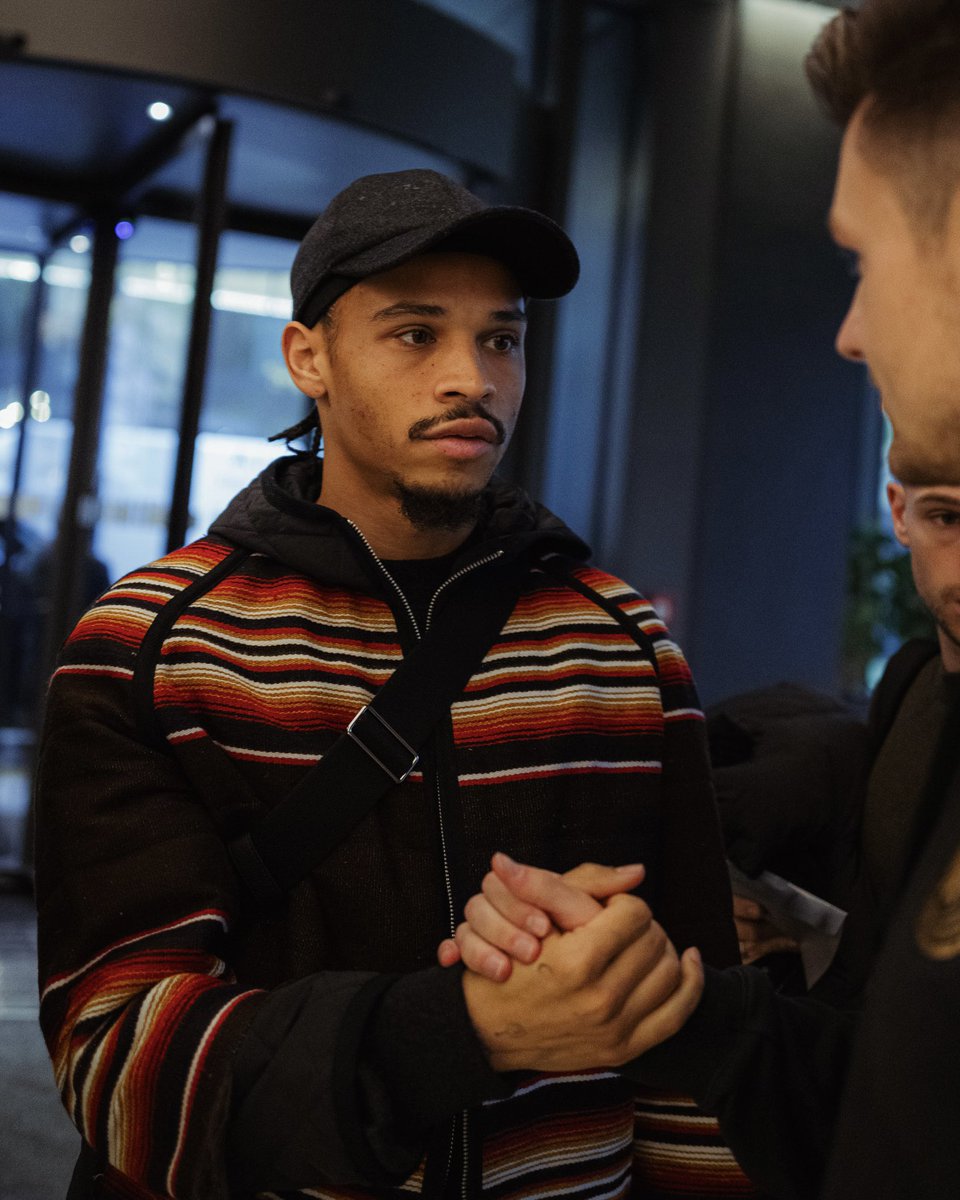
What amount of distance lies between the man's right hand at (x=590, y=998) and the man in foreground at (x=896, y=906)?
2 cm

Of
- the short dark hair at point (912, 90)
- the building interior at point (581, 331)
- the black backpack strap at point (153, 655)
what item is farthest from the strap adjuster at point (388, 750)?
the building interior at point (581, 331)

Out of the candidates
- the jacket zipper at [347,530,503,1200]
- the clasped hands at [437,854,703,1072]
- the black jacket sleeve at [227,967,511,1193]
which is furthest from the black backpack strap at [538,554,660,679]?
the black jacket sleeve at [227,967,511,1193]

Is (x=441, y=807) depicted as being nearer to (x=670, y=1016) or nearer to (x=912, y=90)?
(x=670, y=1016)

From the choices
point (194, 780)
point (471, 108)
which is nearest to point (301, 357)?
point (194, 780)

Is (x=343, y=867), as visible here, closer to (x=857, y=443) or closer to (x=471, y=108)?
(x=471, y=108)

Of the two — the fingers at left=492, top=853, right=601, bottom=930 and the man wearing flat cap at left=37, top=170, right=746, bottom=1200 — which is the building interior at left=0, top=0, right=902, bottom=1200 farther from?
the fingers at left=492, top=853, right=601, bottom=930

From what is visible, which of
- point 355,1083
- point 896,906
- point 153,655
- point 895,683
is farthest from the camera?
point 895,683

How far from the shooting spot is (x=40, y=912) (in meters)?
1.39

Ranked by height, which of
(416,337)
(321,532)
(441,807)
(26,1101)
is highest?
(416,337)

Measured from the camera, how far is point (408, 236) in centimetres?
159

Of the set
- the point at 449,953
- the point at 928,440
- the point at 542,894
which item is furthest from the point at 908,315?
the point at 449,953

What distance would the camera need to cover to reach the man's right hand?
3.89 ft

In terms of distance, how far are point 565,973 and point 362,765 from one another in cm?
37

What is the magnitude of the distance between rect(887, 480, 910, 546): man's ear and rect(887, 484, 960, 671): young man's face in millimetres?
54
